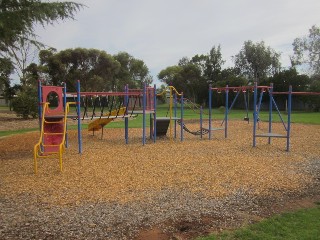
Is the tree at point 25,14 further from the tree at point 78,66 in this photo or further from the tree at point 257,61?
the tree at point 257,61

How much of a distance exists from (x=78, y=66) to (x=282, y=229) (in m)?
Result: 44.8

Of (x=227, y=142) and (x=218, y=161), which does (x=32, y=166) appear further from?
(x=227, y=142)

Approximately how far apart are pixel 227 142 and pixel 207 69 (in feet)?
153

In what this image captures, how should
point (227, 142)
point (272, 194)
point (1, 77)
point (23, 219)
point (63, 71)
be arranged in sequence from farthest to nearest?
1. point (63, 71)
2. point (1, 77)
3. point (227, 142)
4. point (272, 194)
5. point (23, 219)


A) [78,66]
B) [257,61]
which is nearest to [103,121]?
[78,66]

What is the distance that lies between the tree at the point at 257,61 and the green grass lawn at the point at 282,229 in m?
54.4

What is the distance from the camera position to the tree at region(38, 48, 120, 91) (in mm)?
45125

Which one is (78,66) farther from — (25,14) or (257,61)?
(25,14)

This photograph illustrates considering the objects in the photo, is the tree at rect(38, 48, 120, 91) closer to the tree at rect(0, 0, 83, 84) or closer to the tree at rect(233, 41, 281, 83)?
the tree at rect(233, 41, 281, 83)

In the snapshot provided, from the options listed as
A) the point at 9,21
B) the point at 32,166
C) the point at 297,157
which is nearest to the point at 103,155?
the point at 32,166

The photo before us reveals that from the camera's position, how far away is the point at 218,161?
28.6 ft

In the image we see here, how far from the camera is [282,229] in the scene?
169 inches

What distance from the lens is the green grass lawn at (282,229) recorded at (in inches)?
160

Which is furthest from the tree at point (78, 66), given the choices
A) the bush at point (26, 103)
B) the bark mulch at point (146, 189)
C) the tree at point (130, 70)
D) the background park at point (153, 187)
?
the bark mulch at point (146, 189)
